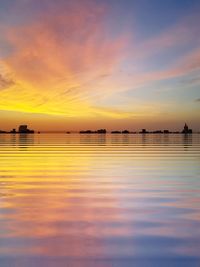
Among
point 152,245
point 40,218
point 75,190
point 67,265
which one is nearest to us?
point 67,265

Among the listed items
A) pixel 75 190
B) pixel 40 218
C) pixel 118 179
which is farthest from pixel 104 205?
pixel 118 179

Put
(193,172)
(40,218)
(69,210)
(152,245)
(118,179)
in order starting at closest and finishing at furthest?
(152,245) → (40,218) → (69,210) → (118,179) → (193,172)

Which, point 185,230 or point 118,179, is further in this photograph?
point 118,179

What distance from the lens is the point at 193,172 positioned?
18188 millimetres

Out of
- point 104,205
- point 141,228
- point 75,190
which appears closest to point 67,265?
point 141,228

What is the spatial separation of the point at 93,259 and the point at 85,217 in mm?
2923

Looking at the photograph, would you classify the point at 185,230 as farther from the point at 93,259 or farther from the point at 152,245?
the point at 93,259

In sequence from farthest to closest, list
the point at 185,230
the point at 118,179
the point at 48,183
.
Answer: the point at 118,179
the point at 48,183
the point at 185,230

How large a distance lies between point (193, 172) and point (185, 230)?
11.0m

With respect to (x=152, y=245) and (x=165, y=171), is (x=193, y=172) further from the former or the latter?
(x=152, y=245)

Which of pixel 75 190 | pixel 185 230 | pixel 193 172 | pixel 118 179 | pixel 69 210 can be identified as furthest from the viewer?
pixel 193 172

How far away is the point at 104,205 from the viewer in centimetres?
1017

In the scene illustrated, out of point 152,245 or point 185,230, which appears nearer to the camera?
point 152,245

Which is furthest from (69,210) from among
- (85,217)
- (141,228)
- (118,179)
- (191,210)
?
(118,179)
